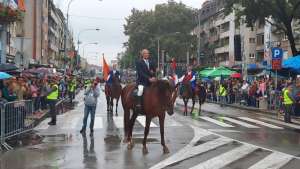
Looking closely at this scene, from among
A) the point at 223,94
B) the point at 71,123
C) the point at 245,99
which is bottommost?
the point at 71,123

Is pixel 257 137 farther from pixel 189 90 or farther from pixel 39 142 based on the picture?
pixel 189 90

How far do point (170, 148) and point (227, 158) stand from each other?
1987 mm

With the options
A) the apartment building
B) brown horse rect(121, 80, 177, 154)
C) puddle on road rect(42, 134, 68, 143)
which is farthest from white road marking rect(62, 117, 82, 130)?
the apartment building

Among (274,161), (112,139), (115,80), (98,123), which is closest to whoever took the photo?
(274,161)

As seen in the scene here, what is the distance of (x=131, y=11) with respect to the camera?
340 ft

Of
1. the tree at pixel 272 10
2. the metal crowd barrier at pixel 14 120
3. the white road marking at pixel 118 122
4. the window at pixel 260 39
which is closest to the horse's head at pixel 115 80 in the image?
the white road marking at pixel 118 122

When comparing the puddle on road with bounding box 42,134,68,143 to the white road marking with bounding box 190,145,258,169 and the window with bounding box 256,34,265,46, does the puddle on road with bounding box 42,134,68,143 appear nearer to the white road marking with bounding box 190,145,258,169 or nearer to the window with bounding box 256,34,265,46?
the white road marking with bounding box 190,145,258,169

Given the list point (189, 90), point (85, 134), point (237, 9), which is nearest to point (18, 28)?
point (237, 9)

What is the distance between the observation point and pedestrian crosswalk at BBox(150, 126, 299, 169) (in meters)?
11.2

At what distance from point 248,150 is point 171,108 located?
2.16m

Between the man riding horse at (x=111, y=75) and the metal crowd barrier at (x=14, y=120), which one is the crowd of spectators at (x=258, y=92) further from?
the metal crowd barrier at (x=14, y=120)

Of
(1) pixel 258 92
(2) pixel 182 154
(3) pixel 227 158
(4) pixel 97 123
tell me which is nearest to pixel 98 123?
(4) pixel 97 123

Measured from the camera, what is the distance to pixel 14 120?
15344mm

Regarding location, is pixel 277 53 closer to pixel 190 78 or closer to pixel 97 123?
pixel 190 78
